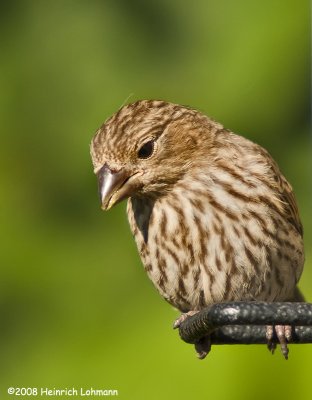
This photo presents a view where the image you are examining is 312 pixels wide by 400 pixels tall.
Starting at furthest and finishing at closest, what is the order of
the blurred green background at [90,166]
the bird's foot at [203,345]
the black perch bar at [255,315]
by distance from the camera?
the blurred green background at [90,166] → the bird's foot at [203,345] → the black perch bar at [255,315]

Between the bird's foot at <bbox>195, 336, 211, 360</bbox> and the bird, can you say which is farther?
the bird

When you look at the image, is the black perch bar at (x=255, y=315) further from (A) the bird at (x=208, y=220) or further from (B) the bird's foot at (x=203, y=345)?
(A) the bird at (x=208, y=220)

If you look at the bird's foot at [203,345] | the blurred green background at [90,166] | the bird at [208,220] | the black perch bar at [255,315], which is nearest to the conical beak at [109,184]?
the bird at [208,220]

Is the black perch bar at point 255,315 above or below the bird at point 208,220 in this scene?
below

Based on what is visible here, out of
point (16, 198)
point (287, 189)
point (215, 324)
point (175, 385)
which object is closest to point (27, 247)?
point (16, 198)

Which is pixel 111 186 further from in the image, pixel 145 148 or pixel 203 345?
pixel 203 345

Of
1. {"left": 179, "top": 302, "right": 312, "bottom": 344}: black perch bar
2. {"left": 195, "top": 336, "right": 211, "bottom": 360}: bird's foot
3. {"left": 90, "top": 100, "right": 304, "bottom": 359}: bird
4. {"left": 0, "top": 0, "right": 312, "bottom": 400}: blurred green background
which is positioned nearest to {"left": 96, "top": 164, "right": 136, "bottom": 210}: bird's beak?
{"left": 90, "top": 100, "right": 304, "bottom": 359}: bird

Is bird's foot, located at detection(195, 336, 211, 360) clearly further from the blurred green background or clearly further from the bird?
the blurred green background

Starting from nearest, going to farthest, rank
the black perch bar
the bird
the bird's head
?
the black perch bar
the bird's head
the bird
